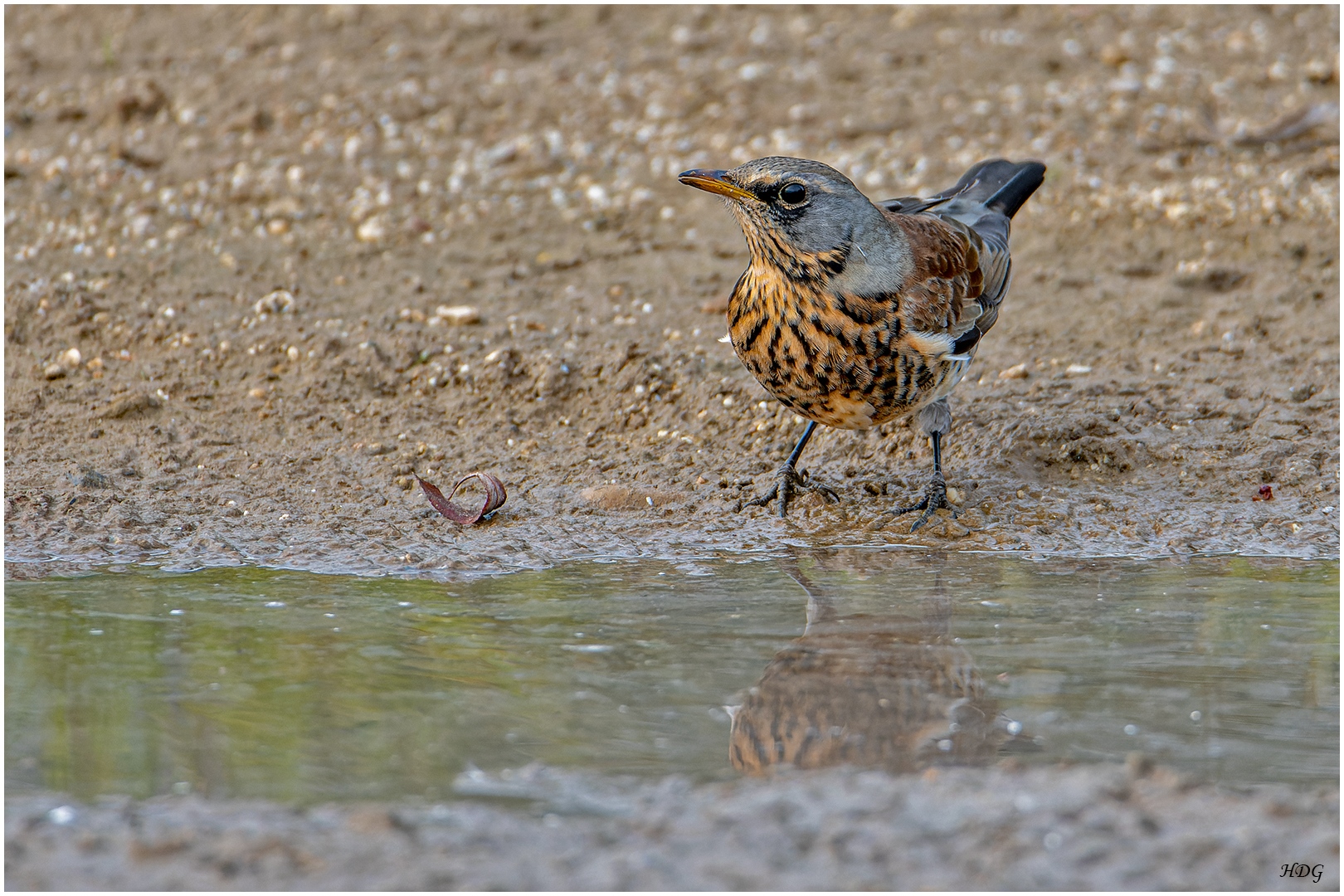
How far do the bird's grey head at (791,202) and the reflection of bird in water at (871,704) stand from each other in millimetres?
1475

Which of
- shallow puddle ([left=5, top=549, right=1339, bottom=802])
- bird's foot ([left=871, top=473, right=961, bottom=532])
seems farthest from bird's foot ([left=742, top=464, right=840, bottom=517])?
shallow puddle ([left=5, top=549, right=1339, bottom=802])

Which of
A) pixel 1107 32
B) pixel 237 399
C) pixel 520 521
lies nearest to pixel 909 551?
pixel 520 521

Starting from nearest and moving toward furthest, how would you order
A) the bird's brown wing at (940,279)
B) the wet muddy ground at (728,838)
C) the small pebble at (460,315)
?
1. the wet muddy ground at (728,838)
2. the bird's brown wing at (940,279)
3. the small pebble at (460,315)

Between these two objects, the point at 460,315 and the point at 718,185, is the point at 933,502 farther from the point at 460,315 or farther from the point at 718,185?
the point at 460,315

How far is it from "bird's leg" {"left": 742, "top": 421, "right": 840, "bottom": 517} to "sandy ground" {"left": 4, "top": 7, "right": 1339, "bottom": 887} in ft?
0.25

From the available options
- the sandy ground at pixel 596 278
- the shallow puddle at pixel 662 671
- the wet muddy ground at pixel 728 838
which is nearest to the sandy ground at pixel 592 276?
the sandy ground at pixel 596 278

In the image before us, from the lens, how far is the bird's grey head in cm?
521

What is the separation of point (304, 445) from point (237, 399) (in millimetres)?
549

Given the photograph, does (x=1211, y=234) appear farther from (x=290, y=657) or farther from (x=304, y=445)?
(x=290, y=657)

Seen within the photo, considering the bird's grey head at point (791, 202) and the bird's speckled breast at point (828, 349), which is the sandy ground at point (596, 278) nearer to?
the bird's speckled breast at point (828, 349)

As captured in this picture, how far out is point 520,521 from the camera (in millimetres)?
5609

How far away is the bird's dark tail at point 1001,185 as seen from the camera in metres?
6.50

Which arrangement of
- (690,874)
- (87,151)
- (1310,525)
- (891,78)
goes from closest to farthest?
1. (690,874)
2. (1310,525)
3. (87,151)
4. (891,78)

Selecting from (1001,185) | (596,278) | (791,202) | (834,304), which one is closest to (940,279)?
(834,304)
